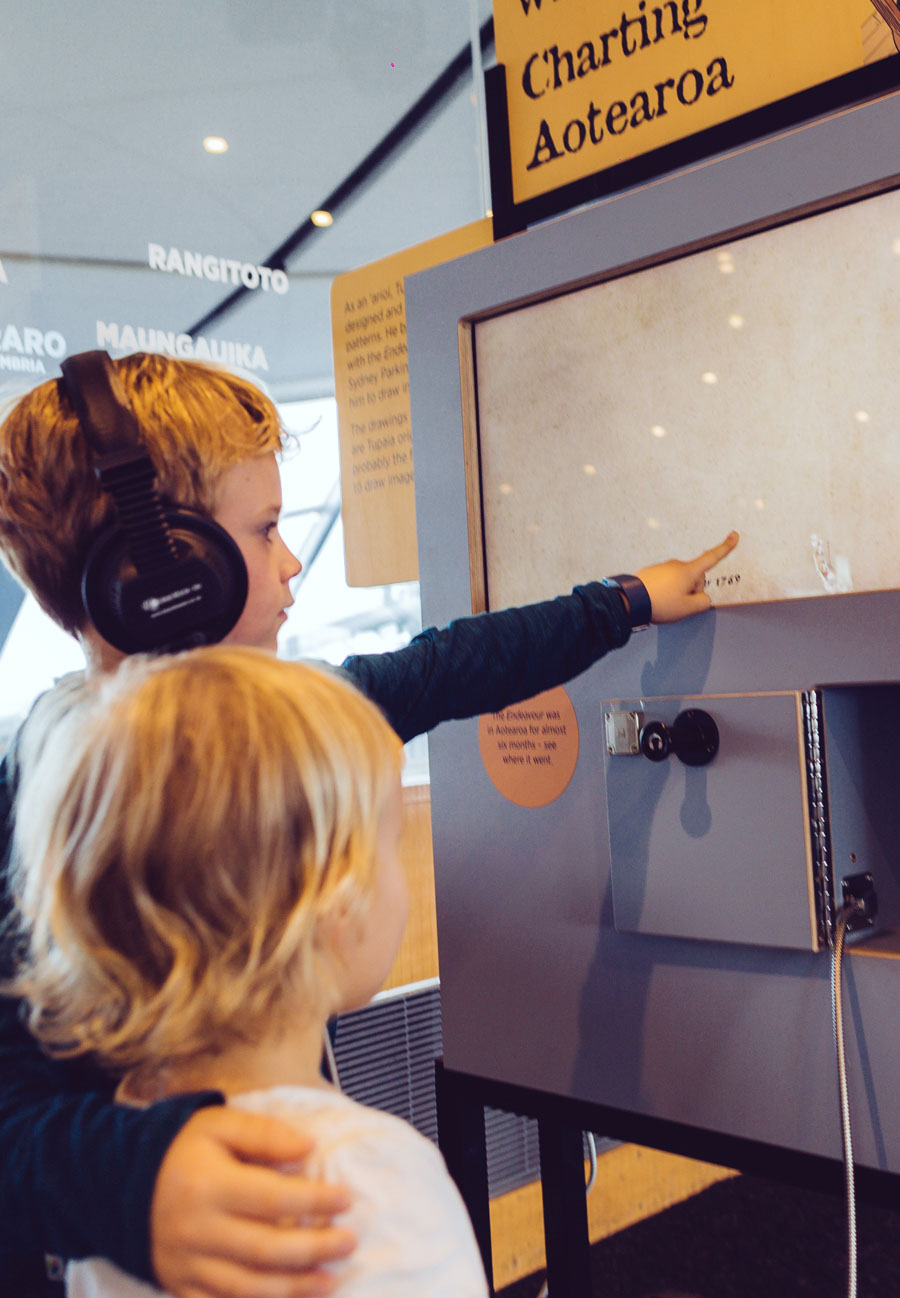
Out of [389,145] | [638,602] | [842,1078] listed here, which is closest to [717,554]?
[638,602]

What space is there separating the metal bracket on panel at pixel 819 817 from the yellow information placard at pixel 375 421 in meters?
0.69

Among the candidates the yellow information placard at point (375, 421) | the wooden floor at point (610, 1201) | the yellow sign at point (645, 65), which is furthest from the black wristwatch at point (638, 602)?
the wooden floor at point (610, 1201)

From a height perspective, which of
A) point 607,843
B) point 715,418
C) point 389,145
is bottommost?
point 607,843

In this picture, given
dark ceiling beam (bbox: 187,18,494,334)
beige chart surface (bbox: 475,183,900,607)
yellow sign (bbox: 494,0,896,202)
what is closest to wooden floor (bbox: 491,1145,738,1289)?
beige chart surface (bbox: 475,183,900,607)

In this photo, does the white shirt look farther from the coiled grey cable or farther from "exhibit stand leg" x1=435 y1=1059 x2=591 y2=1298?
"exhibit stand leg" x1=435 y1=1059 x2=591 y2=1298

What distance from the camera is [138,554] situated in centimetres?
68

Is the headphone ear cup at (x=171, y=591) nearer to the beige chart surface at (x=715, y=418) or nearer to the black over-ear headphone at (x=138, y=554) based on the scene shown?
the black over-ear headphone at (x=138, y=554)

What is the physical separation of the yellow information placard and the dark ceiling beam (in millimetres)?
899

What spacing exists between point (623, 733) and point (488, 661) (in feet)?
0.40

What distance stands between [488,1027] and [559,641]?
1.24ft

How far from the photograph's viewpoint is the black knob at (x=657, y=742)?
32.9 inches

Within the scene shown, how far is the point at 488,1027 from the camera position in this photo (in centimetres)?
100

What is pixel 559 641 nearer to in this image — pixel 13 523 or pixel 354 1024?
pixel 13 523

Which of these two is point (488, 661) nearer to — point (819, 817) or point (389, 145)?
point (819, 817)
